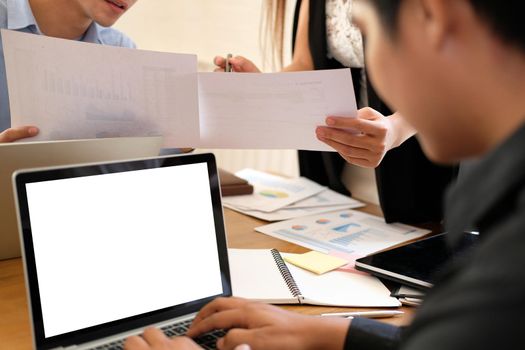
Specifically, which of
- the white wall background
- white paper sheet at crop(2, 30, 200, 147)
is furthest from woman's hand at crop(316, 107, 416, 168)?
the white wall background

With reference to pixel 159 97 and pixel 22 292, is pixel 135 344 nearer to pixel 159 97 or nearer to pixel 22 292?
pixel 22 292

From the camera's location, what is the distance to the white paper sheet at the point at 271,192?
153 centimetres

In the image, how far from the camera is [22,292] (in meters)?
1.01

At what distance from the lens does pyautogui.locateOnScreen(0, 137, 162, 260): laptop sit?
0.99 metres

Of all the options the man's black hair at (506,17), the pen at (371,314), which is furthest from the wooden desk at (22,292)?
the man's black hair at (506,17)

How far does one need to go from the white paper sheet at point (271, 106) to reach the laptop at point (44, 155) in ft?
0.52

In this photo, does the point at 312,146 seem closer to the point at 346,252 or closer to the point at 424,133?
the point at 346,252

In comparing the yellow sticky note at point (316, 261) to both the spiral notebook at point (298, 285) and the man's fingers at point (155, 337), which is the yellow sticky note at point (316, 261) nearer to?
the spiral notebook at point (298, 285)

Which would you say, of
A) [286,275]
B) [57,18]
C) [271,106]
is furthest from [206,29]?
[286,275]

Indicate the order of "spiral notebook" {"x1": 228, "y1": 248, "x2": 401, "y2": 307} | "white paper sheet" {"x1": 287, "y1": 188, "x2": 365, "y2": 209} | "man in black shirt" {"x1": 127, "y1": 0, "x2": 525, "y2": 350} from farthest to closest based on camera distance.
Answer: "white paper sheet" {"x1": 287, "y1": 188, "x2": 365, "y2": 209} → "spiral notebook" {"x1": 228, "y1": 248, "x2": 401, "y2": 307} → "man in black shirt" {"x1": 127, "y1": 0, "x2": 525, "y2": 350}

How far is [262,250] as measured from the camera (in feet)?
3.92

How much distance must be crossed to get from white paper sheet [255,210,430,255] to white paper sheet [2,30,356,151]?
0.70ft

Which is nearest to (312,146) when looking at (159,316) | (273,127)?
(273,127)

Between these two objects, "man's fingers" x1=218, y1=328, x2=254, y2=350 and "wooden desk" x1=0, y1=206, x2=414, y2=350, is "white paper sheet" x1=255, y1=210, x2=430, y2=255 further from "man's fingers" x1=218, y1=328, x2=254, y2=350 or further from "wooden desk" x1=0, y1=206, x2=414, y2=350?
"man's fingers" x1=218, y1=328, x2=254, y2=350
